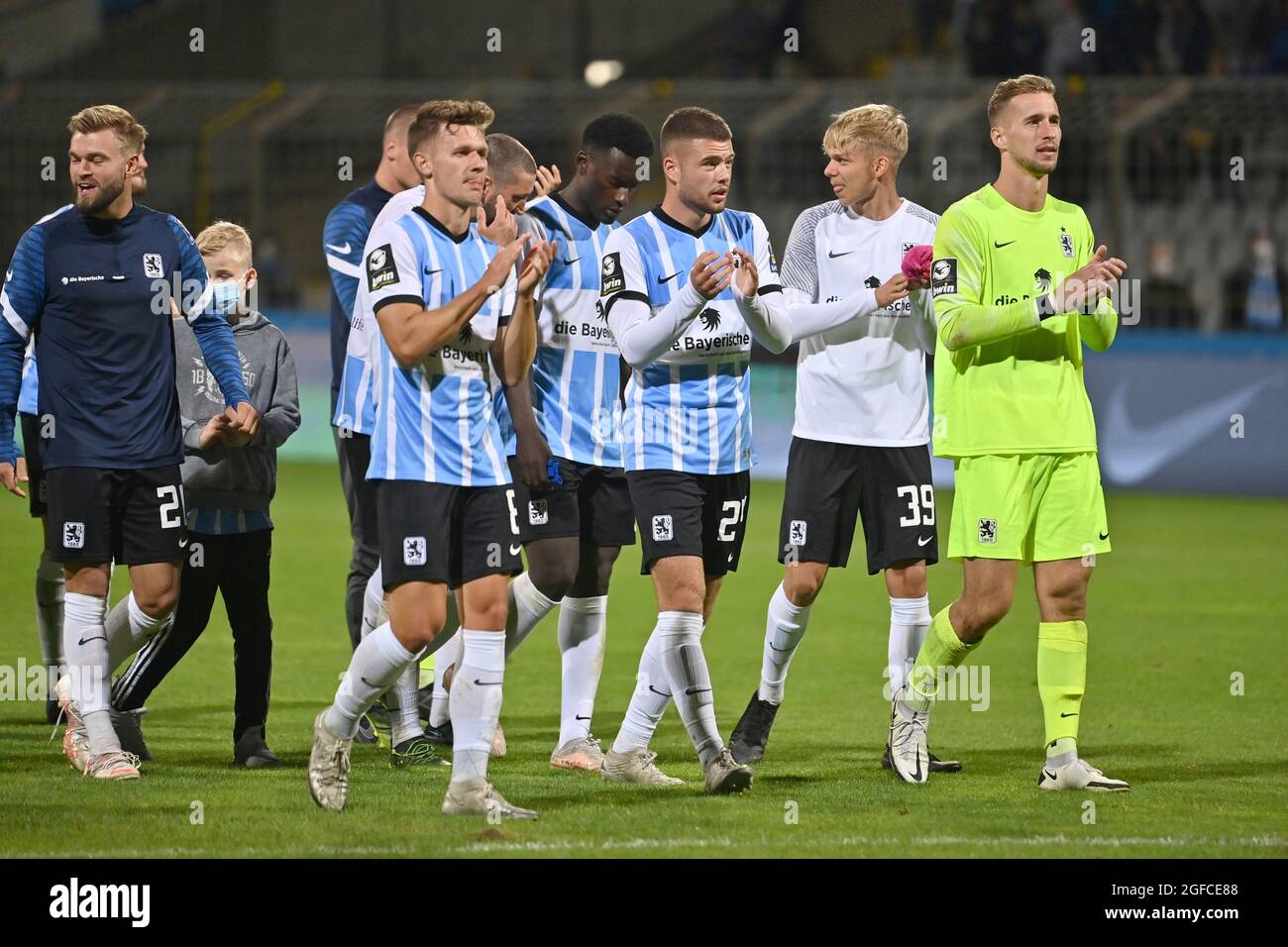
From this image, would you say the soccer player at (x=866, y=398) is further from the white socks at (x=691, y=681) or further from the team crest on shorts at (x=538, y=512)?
the team crest on shorts at (x=538, y=512)

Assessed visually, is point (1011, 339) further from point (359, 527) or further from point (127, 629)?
point (127, 629)

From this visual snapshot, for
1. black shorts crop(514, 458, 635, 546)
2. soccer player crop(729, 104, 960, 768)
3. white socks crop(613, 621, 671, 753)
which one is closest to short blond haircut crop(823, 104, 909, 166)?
soccer player crop(729, 104, 960, 768)

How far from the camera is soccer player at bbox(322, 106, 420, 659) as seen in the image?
7.68 m

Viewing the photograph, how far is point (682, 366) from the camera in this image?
265 inches

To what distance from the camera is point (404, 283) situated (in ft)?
19.2

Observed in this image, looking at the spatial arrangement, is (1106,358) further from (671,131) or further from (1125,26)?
(671,131)

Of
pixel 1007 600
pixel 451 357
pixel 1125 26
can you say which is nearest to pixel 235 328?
pixel 451 357

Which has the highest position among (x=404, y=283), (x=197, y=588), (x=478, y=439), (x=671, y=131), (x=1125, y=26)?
(x=1125, y=26)

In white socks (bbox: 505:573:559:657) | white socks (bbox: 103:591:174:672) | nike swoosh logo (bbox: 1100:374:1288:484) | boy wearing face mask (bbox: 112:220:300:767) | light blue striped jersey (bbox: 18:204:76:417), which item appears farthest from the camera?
nike swoosh logo (bbox: 1100:374:1288:484)

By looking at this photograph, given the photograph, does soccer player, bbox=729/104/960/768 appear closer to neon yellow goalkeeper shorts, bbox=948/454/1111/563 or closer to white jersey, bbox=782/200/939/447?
white jersey, bbox=782/200/939/447

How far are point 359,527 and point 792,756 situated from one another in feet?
6.46

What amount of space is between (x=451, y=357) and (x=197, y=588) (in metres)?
1.87

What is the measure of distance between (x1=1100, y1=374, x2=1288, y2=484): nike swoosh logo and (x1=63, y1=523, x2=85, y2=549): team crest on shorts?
11695 millimetres

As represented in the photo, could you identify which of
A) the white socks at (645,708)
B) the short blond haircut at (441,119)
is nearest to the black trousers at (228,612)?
the white socks at (645,708)
